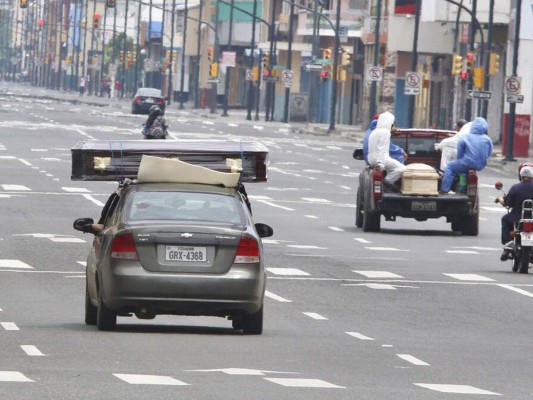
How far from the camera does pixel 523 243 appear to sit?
2475 centimetres

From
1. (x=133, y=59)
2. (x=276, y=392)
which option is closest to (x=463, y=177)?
(x=276, y=392)

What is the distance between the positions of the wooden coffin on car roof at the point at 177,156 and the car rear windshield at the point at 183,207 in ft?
7.65

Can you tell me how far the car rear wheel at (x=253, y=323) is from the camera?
54.0 ft

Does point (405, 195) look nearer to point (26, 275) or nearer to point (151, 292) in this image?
point (26, 275)

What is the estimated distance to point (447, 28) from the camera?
91688 mm

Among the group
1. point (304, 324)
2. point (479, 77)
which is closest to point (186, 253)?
point (304, 324)

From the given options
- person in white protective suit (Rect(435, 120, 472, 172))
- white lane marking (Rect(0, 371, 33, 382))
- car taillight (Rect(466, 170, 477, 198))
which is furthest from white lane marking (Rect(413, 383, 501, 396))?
person in white protective suit (Rect(435, 120, 472, 172))

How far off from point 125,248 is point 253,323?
1305 mm

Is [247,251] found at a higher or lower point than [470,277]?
higher

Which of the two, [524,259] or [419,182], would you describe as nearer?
[524,259]

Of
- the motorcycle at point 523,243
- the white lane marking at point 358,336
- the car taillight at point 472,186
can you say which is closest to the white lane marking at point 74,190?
the car taillight at point 472,186

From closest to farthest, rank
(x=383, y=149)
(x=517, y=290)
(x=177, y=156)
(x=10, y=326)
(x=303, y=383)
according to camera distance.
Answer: (x=303, y=383) → (x=10, y=326) → (x=177, y=156) → (x=517, y=290) → (x=383, y=149)

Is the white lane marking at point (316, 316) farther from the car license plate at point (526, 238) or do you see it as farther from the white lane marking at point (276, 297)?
the car license plate at point (526, 238)

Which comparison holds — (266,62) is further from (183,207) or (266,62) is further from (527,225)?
(183,207)
